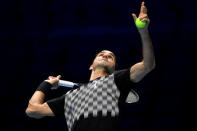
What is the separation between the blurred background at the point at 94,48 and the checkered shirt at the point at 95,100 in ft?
6.83

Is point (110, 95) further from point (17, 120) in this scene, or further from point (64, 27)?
point (17, 120)

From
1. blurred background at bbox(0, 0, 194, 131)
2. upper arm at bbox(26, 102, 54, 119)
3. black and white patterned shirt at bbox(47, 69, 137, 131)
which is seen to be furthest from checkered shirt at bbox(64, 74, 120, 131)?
blurred background at bbox(0, 0, 194, 131)

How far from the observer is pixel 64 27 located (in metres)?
3.48

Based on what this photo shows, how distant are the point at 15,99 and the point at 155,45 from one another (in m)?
1.90

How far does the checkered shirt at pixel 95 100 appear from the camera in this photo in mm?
1266

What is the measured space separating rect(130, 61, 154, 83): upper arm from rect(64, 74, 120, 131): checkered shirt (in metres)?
0.10

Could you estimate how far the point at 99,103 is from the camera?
1.28 metres

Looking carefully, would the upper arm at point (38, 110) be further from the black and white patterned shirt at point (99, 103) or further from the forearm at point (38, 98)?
the black and white patterned shirt at point (99, 103)

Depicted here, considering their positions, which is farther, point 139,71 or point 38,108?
point 38,108

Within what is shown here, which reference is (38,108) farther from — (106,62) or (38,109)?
(106,62)

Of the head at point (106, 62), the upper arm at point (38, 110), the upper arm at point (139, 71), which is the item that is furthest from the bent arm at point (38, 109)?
the upper arm at point (139, 71)

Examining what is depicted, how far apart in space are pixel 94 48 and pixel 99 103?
7.59 ft

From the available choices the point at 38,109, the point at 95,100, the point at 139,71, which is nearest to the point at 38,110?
the point at 38,109

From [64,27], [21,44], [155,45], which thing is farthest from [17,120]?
[155,45]
